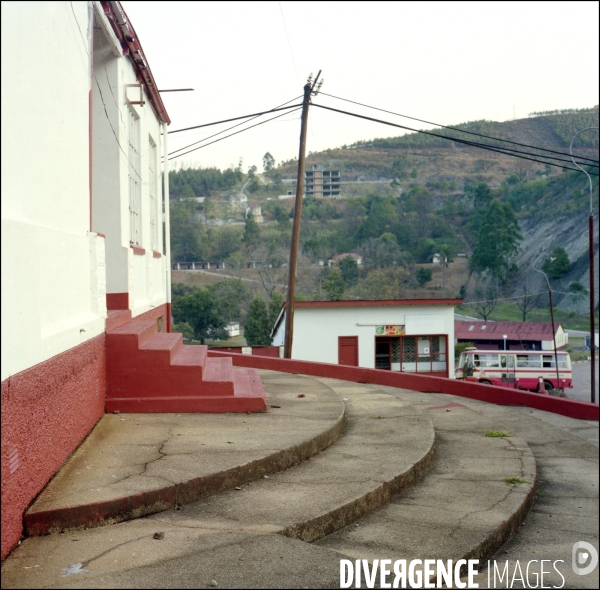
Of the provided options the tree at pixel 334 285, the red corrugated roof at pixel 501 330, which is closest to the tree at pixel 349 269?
the tree at pixel 334 285

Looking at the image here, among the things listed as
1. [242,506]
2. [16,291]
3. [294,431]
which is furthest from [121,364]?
[16,291]

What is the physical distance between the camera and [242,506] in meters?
4.43

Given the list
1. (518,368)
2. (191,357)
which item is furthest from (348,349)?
(191,357)

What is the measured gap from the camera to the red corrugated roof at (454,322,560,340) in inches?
2028

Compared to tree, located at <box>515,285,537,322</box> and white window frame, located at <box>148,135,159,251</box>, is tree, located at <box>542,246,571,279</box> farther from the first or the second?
white window frame, located at <box>148,135,159,251</box>

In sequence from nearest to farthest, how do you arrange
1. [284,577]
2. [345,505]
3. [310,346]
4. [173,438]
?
[284,577] → [345,505] → [173,438] → [310,346]

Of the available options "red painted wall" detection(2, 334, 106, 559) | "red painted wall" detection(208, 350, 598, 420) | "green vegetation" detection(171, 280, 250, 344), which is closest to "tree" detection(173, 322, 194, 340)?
"green vegetation" detection(171, 280, 250, 344)

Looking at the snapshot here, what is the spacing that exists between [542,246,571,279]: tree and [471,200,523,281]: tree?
12.8 meters

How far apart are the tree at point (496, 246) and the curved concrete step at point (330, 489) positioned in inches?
2984

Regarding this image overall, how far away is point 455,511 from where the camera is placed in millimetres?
5215

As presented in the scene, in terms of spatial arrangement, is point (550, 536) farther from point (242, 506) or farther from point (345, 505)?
point (242, 506)

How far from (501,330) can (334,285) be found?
19490 mm

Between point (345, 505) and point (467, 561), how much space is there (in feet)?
2.76

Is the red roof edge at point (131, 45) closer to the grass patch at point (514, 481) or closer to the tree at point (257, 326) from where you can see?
the grass patch at point (514, 481)
